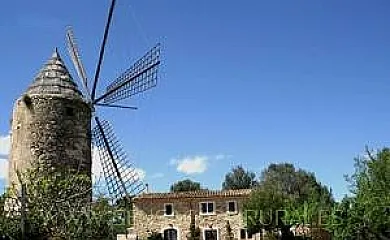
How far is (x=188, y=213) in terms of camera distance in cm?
3697

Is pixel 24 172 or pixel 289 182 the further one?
pixel 289 182

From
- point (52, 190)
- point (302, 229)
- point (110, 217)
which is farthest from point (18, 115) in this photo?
point (302, 229)

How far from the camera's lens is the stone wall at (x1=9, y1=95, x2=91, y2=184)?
2227cm

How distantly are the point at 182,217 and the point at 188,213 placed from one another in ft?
1.43

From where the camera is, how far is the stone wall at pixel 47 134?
73.0 ft

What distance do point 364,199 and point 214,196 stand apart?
40.3 ft

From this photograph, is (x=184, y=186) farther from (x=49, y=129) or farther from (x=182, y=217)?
(x=49, y=129)

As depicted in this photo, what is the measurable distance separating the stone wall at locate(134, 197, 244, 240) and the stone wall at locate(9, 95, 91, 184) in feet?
47.4

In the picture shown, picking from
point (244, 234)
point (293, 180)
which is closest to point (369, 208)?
point (244, 234)

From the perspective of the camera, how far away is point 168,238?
120 ft

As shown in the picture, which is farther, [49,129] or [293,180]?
[293,180]

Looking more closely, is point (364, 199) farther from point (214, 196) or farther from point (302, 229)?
point (214, 196)

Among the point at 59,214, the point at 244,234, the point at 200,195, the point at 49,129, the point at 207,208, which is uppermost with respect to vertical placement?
the point at 49,129

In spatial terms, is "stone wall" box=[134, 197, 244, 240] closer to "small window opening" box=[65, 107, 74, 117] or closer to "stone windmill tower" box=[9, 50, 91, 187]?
"stone windmill tower" box=[9, 50, 91, 187]
